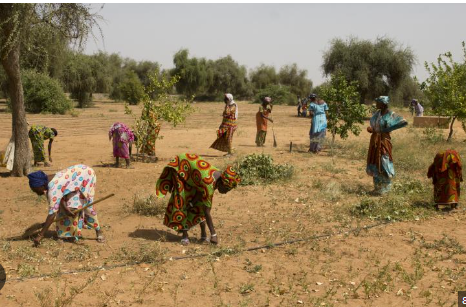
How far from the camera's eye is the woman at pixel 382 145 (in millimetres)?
8406

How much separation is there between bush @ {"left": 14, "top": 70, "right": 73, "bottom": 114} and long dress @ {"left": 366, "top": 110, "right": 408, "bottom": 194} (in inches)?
898

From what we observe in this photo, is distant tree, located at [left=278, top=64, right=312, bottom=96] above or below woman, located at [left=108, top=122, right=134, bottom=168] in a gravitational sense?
above

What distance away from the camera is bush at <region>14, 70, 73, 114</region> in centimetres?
2786

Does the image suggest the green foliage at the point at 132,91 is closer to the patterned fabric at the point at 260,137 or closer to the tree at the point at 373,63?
the tree at the point at 373,63

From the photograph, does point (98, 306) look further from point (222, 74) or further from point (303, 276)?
point (222, 74)

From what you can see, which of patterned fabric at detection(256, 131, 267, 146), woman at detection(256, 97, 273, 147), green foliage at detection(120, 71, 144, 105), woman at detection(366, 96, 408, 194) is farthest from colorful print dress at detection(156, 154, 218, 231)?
green foliage at detection(120, 71, 144, 105)

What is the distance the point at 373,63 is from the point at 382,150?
79.6ft

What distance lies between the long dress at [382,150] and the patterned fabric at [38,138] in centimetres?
715

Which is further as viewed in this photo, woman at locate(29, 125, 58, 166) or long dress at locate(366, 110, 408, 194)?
woman at locate(29, 125, 58, 166)

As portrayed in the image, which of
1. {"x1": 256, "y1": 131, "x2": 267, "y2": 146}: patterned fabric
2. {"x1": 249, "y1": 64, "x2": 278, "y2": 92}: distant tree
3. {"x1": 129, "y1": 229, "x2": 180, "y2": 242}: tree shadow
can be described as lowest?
{"x1": 129, "y1": 229, "x2": 180, "y2": 242}: tree shadow

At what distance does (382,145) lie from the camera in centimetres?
862

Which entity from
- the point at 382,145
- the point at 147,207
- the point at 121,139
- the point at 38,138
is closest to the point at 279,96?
the point at 121,139

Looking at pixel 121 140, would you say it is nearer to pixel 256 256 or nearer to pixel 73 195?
pixel 73 195

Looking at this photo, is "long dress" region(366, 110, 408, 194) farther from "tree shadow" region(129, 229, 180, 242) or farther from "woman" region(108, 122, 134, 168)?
"woman" region(108, 122, 134, 168)
